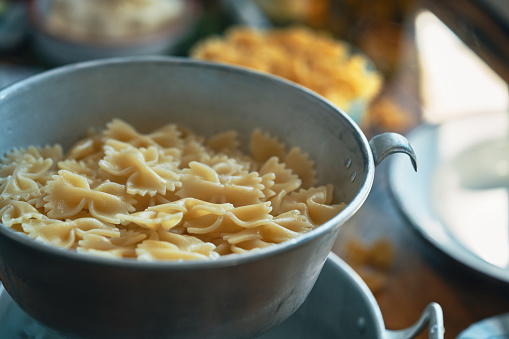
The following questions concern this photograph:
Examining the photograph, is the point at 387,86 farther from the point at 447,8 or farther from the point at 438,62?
the point at 447,8

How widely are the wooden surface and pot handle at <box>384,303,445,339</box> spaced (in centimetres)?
18

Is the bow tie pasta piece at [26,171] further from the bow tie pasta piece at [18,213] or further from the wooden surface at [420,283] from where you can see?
the wooden surface at [420,283]

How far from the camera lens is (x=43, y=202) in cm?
54

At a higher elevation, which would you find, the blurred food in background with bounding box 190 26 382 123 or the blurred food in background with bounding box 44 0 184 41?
the blurred food in background with bounding box 190 26 382 123

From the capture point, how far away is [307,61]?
1177 millimetres

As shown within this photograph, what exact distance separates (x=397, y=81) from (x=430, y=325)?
0.87m

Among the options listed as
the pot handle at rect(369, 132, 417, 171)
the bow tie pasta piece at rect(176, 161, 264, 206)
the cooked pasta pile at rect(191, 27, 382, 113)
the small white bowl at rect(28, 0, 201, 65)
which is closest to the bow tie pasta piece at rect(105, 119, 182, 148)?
the bow tie pasta piece at rect(176, 161, 264, 206)

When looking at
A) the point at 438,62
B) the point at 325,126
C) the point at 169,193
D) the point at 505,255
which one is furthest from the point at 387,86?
the point at 169,193

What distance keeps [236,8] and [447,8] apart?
0.73 m

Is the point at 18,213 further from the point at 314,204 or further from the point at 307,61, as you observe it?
the point at 307,61

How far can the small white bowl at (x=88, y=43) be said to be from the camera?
136 centimetres

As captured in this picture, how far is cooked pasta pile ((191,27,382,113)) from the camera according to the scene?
3.57ft

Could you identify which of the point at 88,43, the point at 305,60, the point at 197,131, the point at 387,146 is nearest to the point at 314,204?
the point at 387,146

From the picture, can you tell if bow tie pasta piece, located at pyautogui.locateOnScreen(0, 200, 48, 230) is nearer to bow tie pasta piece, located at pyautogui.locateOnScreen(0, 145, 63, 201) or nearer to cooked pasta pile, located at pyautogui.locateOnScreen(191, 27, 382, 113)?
bow tie pasta piece, located at pyautogui.locateOnScreen(0, 145, 63, 201)
